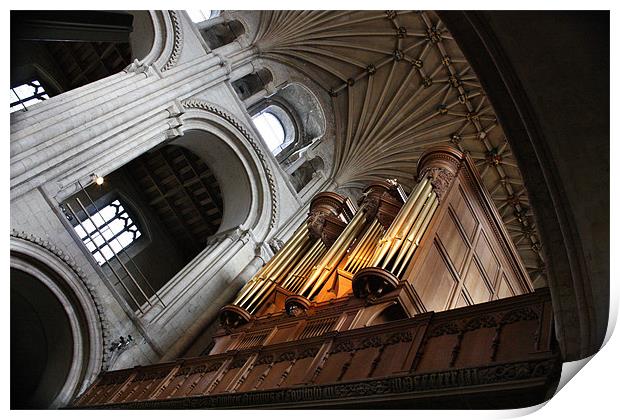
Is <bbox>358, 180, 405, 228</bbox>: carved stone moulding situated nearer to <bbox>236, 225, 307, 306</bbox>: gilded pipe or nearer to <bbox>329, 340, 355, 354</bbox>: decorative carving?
<bbox>236, 225, 307, 306</bbox>: gilded pipe

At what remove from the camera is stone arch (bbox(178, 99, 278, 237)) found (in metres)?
14.1

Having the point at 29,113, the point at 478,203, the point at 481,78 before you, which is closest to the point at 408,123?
the point at 478,203

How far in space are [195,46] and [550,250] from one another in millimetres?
11078

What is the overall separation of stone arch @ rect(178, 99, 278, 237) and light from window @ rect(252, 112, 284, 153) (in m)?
1.96

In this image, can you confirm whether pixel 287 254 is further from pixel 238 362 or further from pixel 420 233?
pixel 238 362

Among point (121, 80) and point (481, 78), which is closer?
point (481, 78)

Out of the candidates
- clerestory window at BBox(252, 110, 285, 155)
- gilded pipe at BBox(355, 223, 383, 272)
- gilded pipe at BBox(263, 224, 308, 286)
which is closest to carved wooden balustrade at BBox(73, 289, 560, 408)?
gilded pipe at BBox(355, 223, 383, 272)

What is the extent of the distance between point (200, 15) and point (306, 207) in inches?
230

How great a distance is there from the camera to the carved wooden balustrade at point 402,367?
187 inches

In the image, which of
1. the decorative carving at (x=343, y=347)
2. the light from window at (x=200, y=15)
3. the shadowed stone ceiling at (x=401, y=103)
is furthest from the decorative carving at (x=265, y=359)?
the shadowed stone ceiling at (x=401, y=103)

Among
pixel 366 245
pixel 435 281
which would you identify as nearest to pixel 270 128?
pixel 366 245

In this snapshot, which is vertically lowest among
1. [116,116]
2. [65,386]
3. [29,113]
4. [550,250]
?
[65,386]

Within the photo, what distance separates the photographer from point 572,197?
14.0ft

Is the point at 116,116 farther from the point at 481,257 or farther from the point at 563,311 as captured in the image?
the point at 563,311
